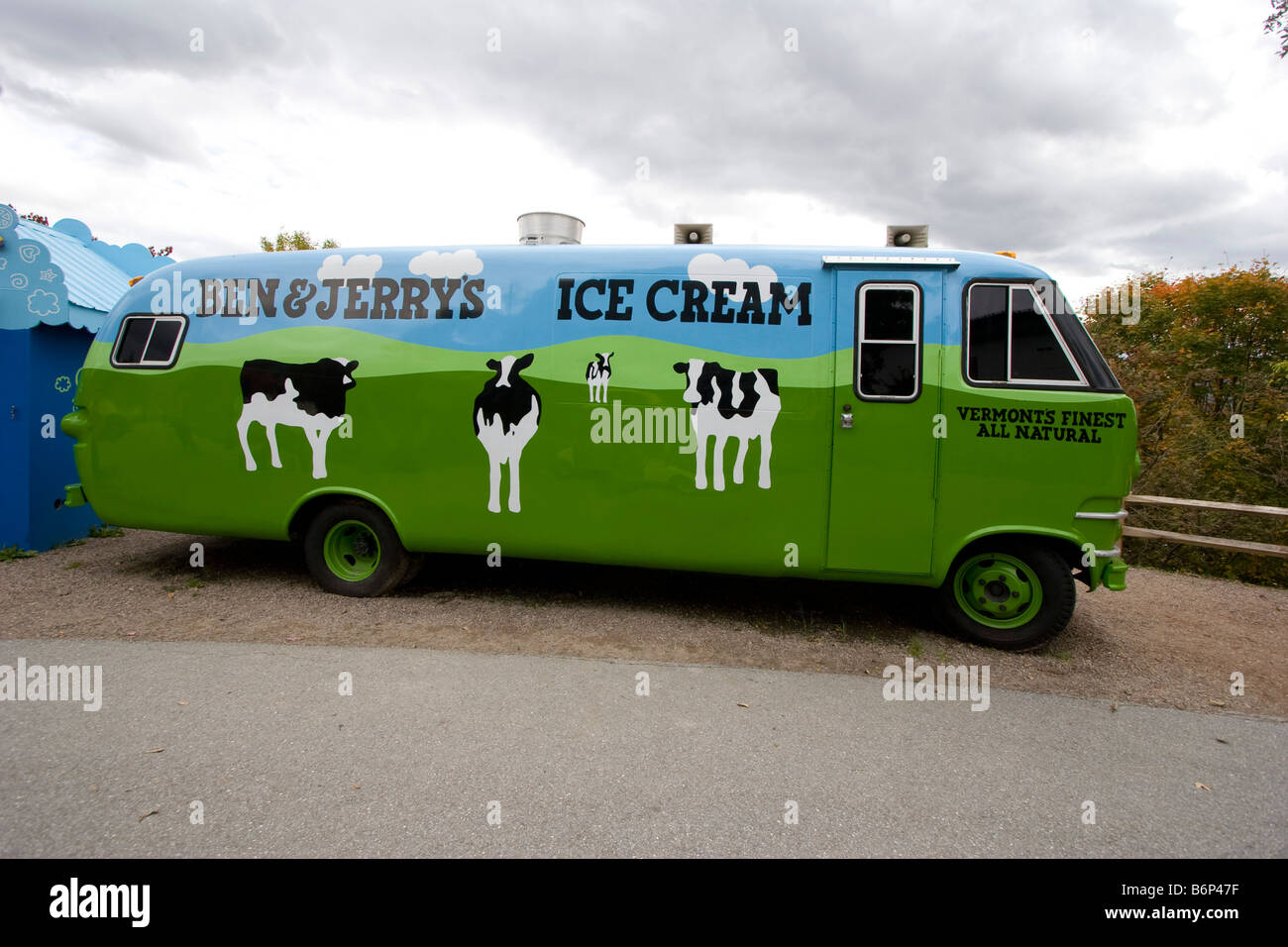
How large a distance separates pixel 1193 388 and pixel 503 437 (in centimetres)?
2042

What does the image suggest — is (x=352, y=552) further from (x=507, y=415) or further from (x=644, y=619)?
(x=644, y=619)

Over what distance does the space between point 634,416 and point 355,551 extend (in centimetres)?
284

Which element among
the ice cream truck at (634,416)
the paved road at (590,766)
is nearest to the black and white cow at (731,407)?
the ice cream truck at (634,416)

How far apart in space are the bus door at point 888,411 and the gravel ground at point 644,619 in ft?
3.08

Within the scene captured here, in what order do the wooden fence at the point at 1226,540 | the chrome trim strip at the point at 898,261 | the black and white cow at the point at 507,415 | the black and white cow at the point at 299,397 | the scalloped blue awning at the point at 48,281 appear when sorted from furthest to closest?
the wooden fence at the point at 1226,540
the scalloped blue awning at the point at 48,281
the black and white cow at the point at 299,397
the black and white cow at the point at 507,415
the chrome trim strip at the point at 898,261

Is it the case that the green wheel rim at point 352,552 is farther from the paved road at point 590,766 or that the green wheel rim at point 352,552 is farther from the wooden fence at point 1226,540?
the wooden fence at point 1226,540

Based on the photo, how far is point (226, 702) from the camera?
391cm

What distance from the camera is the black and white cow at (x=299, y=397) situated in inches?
219

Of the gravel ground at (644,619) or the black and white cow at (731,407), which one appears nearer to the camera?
the gravel ground at (644,619)

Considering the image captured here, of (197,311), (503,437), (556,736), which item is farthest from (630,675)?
(197,311)

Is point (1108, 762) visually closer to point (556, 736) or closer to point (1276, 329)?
point (556, 736)

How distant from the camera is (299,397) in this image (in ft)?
18.4

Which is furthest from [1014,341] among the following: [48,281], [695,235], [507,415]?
[48,281]

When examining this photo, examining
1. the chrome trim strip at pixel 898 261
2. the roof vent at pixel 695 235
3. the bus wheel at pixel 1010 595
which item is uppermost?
the roof vent at pixel 695 235
